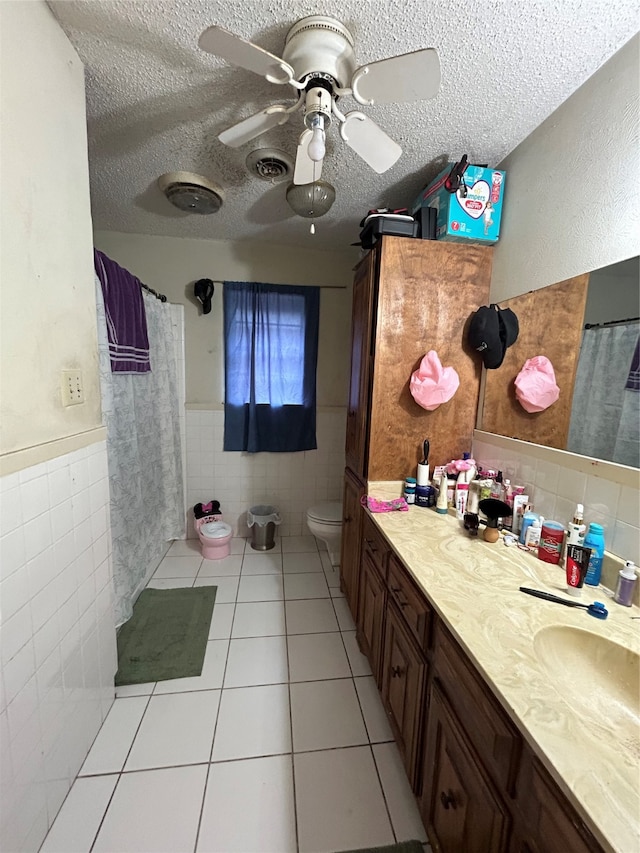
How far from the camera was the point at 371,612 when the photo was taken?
5.03 feet

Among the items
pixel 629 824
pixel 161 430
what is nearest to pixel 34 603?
pixel 629 824

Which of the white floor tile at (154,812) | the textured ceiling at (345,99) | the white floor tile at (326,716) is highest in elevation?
the textured ceiling at (345,99)

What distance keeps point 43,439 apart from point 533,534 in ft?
5.49

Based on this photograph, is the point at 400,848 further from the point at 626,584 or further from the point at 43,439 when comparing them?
the point at 43,439

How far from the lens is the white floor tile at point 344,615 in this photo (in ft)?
6.24

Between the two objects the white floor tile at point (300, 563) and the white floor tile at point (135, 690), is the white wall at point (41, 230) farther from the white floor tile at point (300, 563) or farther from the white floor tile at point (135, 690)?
the white floor tile at point (300, 563)

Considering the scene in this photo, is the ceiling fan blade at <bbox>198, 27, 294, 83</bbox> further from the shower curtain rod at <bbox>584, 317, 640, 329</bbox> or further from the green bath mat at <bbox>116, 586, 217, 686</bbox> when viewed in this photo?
the green bath mat at <bbox>116, 586, 217, 686</bbox>

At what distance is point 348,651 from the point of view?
173cm

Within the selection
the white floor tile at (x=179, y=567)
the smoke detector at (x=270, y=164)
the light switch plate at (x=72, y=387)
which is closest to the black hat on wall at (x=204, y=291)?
the smoke detector at (x=270, y=164)

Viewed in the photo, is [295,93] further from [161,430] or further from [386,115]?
[161,430]

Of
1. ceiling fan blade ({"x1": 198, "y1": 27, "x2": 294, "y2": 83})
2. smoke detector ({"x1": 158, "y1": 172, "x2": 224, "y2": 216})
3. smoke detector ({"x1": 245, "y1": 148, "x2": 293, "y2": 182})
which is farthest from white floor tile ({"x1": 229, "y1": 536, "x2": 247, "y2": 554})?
ceiling fan blade ({"x1": 198, "y1": 27, "x2": 294, "y2": 83})

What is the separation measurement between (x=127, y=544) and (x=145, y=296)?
156 cm

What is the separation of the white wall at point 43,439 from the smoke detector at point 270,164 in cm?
67

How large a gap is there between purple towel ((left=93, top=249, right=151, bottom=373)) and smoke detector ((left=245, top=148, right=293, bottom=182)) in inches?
33.9
